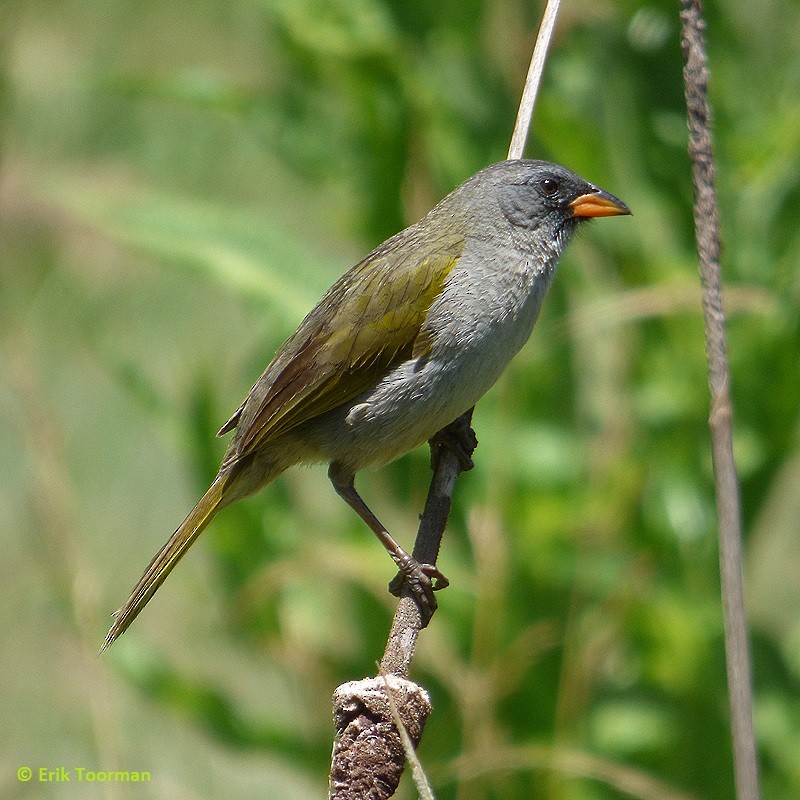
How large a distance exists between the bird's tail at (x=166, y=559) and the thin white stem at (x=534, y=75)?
1.24 m

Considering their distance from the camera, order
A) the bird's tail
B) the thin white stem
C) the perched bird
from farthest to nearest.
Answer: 1. the perched bird
2. the bird's tail
3. the thin white stem

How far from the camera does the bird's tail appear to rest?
10.4 feet

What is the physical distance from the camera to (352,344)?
133 inches

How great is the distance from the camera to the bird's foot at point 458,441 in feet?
11.5

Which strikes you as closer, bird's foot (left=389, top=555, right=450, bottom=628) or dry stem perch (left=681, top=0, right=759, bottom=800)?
dry stem perch (left=681, top=0, right=759, bottom=800)

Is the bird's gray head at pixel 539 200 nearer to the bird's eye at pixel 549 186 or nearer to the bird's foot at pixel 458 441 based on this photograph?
the bird's eye at pixel 549 186

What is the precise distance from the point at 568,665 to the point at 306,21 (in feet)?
8.89

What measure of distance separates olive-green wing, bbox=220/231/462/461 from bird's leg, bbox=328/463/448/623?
0.27 m

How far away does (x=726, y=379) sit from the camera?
5.67ft

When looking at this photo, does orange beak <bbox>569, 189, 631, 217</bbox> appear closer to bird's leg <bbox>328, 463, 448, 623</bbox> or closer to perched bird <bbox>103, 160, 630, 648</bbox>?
perched bird <bbox>103, 160, 630, 648</bbox>

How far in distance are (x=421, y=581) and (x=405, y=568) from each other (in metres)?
0.16

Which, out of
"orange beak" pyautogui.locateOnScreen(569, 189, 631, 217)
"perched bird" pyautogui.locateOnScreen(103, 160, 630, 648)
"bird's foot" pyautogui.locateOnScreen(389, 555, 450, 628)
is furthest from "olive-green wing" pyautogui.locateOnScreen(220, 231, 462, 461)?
→ "bird's foot" pyautogui.locateOnScreen(389, 555, 450, 628)

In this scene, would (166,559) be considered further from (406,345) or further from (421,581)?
(406,345)

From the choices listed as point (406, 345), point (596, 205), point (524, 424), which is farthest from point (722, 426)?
point (524, 424)
